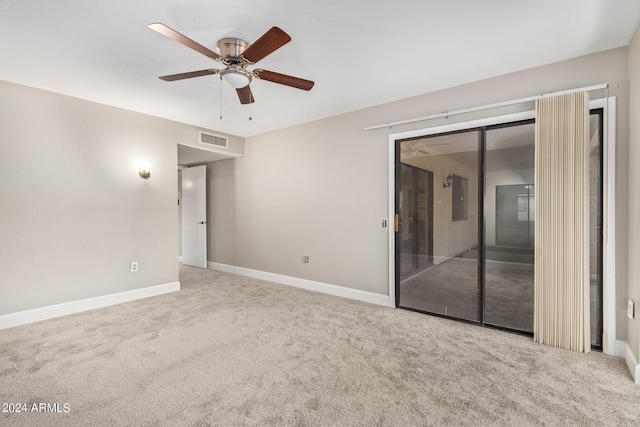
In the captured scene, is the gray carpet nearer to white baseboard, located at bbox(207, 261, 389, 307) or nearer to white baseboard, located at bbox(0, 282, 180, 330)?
white baseboard, located at bbox(0, 282, 180, 330)

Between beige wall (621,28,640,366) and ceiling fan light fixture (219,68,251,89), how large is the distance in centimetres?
300

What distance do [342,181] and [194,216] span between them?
379cm

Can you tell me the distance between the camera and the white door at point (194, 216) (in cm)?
611

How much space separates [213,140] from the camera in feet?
16.4

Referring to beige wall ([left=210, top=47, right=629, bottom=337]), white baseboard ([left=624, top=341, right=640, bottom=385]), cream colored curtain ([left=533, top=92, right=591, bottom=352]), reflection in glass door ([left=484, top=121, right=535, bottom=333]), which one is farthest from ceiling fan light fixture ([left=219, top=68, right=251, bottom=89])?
white baseboard ([left=624, top=341, right=640, bottom=385])

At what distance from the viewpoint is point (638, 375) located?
207 centimetres

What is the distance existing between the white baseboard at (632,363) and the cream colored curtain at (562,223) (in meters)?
0.22

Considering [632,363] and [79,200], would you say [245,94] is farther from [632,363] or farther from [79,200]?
[632,363]

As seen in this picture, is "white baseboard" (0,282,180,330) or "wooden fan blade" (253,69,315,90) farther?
"white baseboard" (0,282,180,330)

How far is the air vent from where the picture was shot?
15.9ft

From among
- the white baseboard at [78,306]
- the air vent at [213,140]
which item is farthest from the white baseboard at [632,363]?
the air vent at [213,140]

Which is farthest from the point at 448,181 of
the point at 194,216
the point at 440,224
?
the point at 194,216

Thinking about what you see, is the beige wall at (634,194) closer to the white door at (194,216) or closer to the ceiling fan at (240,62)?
the ceiling fan at (240,62)

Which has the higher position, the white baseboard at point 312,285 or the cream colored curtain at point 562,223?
the cream colored curtain at point 562,223
